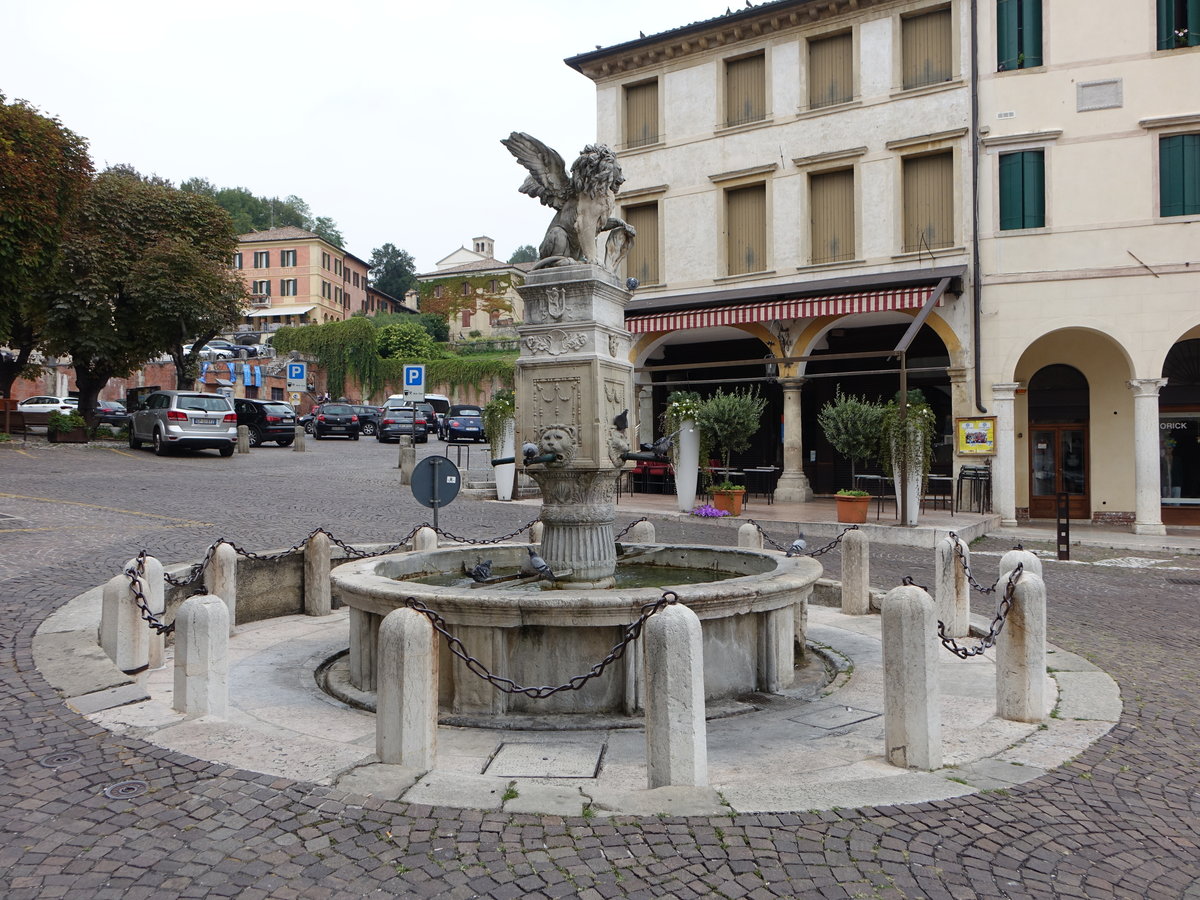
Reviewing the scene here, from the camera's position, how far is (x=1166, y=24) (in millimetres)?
16344

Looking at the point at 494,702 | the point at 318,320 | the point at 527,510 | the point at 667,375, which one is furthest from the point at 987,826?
the point at 318,320

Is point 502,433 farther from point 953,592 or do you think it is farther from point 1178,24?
point 1178,24

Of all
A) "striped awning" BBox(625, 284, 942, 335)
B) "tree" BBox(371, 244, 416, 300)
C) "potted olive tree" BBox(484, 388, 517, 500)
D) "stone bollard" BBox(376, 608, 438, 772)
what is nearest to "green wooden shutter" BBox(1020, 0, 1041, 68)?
"striped awning" BBox(625, 284, 942, 335)

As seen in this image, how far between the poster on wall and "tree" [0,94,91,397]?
22.3 metres

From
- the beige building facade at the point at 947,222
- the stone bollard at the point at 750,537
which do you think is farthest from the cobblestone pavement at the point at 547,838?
the beige building facade at the point at 947,222

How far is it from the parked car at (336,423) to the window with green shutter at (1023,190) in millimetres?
27189

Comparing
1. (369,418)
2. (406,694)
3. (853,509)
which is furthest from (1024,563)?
(369,418)

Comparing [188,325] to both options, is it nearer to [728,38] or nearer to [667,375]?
[667,375]

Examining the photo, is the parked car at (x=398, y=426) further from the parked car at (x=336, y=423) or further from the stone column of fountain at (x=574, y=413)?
the stone column of fountain at (x=574, y=413)

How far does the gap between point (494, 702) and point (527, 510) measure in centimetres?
1154

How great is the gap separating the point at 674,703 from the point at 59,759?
302 cm

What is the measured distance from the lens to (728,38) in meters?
20.1

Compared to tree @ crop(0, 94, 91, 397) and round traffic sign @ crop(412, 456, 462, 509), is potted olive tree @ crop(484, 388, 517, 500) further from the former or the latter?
tree @ crop(0, 94, 91, 397)

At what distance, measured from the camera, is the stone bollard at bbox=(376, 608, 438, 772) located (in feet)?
13.0
